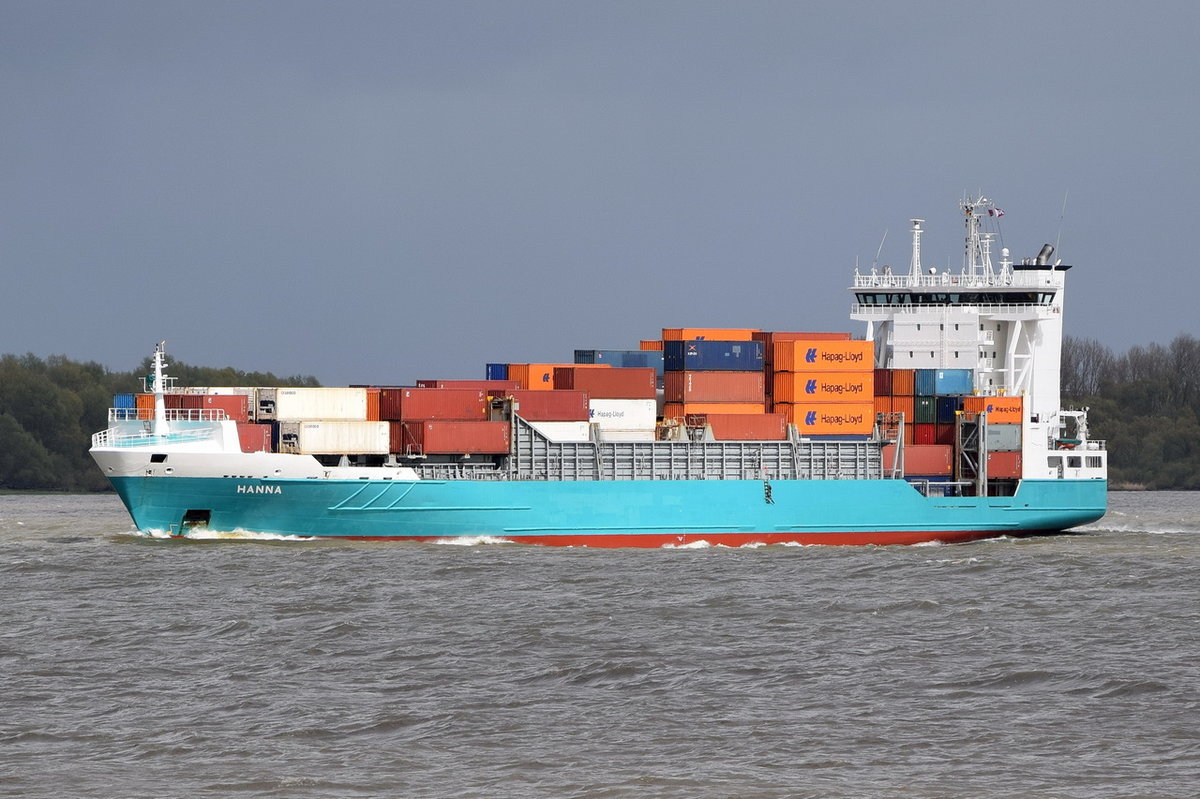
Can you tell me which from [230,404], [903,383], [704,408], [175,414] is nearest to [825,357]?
[903,383]

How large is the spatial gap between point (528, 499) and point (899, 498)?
10696 millimetres

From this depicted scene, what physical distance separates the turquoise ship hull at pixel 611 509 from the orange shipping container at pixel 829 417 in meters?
1.60

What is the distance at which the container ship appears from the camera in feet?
120

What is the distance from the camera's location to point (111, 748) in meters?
14.8

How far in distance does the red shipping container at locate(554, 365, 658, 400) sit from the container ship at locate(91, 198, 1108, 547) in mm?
54

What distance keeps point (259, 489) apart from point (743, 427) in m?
13.1

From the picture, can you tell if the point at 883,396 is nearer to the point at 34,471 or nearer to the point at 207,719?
the point at 207,719

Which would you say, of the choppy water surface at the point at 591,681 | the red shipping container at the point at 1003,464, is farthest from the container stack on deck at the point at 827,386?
the choppy water surface at the point at 591,681

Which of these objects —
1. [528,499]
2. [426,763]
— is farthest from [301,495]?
[426,763]

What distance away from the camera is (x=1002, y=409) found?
140 feet

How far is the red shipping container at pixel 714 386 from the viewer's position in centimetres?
4125

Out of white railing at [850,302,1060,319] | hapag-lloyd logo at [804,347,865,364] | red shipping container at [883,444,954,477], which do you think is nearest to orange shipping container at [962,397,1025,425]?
red shipping container at [883,444,954,477]

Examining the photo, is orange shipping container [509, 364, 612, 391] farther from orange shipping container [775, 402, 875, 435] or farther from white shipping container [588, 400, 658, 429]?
orange shipping container [775, 402, 875, 435]

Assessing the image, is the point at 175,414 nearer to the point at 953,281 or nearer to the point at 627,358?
the point at 627,358
